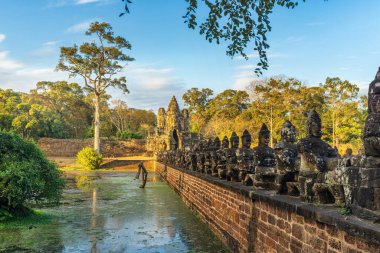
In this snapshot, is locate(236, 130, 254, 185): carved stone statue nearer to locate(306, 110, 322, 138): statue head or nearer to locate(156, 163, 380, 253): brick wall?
locate(156, 163, 380, 253): brick wall

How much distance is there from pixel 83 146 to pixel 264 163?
43.5 metres

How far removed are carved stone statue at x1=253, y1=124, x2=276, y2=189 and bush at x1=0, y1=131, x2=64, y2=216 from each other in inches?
192

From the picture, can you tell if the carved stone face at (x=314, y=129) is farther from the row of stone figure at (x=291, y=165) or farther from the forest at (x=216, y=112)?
the forest at (x=216, y=112)

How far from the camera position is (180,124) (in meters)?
32.1

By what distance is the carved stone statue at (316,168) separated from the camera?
3.72 m

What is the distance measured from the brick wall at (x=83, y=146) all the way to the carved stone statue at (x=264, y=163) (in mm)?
39653

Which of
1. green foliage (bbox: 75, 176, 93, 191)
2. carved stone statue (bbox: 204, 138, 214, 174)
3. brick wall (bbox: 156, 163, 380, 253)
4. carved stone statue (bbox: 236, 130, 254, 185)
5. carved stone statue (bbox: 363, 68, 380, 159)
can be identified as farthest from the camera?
green foliage (bbox: 75, 176, 93, 191)

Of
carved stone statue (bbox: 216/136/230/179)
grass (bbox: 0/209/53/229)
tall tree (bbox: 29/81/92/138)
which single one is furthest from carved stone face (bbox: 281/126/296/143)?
tall tree (bbox: 29/81/92/138)

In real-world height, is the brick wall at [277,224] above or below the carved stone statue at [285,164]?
below

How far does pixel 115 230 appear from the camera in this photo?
7.94m

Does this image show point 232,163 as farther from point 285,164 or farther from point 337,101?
point 337,101

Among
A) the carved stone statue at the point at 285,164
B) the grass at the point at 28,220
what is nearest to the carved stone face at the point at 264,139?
the carved stone statue at the point at 285,164

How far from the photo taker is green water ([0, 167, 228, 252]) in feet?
21.5

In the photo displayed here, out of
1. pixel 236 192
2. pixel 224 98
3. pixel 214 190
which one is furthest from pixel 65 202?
pixel 224 98
